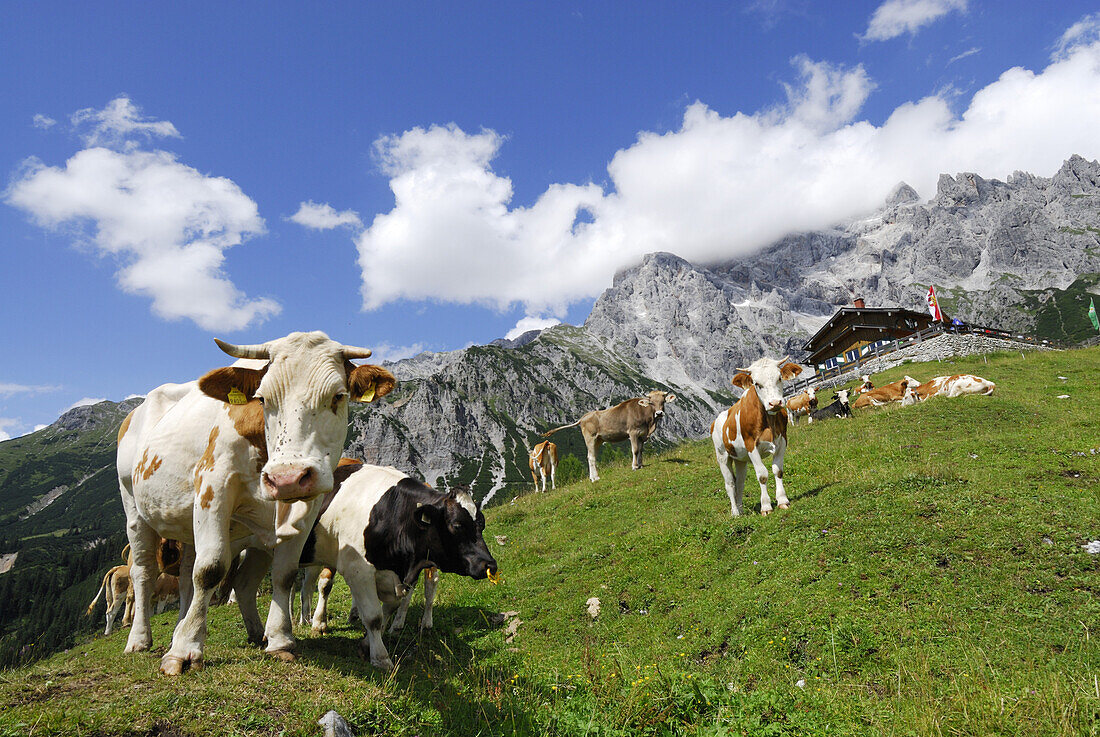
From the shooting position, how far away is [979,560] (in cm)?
690

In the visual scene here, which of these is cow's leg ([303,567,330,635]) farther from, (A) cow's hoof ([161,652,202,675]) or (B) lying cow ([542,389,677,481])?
(B) lying cow ([542,389,677,481])

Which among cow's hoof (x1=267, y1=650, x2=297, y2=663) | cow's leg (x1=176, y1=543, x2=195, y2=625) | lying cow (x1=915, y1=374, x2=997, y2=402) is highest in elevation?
cow's leg (x1=176, y1=543, x2=195, y2=625)

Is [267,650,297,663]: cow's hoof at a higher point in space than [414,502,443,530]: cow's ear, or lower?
lower

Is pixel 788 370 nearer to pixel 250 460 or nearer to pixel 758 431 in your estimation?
pixel 758 431

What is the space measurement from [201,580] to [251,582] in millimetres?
2314

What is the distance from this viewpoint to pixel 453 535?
736 cm

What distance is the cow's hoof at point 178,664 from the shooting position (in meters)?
4.73

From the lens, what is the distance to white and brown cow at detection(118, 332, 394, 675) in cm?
461

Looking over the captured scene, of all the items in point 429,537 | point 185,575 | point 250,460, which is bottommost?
point 429,537

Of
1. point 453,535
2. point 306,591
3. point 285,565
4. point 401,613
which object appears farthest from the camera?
point 306,591

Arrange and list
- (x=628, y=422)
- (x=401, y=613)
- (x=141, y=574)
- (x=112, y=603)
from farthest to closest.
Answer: (x=628, y=422), (x=112, y=603), (x=401, y=613), (x=141, y=574)

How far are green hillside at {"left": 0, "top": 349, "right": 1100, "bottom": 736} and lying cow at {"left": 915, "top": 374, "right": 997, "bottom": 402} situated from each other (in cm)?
1059

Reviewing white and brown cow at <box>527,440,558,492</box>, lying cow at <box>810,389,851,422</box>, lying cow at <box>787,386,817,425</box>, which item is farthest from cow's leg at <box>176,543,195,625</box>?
lying cow at <box>787,386,817,425</box>

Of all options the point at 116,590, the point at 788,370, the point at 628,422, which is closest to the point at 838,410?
the point at 628,422
